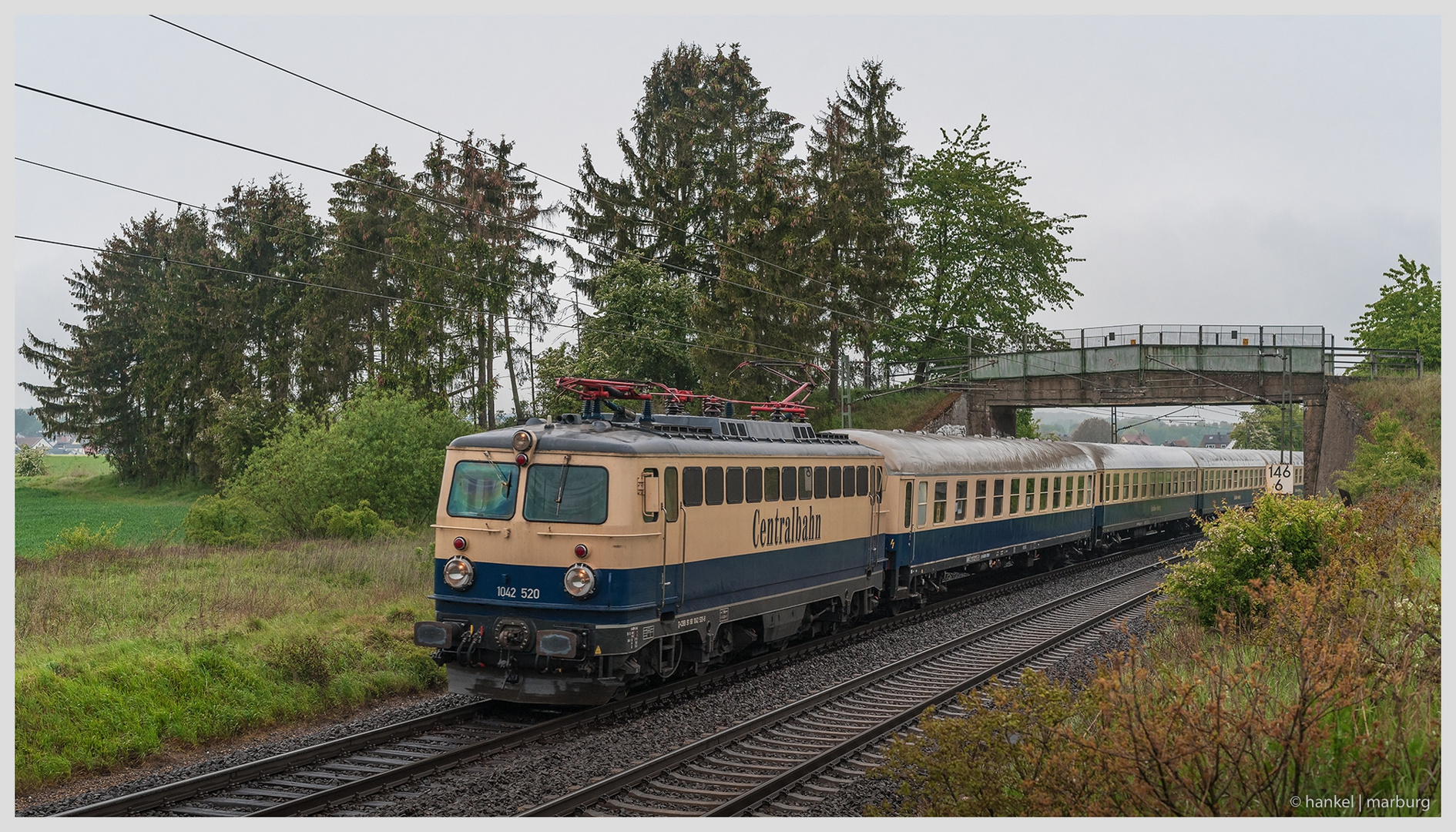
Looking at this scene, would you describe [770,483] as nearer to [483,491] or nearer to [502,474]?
[502,474]

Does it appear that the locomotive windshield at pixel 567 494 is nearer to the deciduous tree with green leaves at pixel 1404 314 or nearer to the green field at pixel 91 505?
the green field at pixel 91 505

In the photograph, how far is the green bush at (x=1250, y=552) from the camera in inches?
544

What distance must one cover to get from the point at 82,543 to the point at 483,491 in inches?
543

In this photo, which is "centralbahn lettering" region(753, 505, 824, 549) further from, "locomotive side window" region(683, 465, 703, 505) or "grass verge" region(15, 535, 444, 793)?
"grass verge" region(15, 535, 444, 793)

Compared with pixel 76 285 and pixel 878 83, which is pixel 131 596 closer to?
pixel 878 83

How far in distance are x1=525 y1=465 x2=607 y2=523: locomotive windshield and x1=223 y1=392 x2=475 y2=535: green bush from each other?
53.5 ft

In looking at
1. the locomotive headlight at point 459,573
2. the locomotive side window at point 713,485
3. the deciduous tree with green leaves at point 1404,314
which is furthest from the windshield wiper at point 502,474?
the deciduous tree with green leaves at point 1404,314

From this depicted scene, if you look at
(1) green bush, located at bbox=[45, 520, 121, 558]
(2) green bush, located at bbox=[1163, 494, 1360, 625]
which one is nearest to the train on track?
(2) green bush, located at bbox=[1163, 494, 1360, 625]

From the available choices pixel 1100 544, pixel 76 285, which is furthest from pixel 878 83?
pixel 76 285

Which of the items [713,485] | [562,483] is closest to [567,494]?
[562,483]

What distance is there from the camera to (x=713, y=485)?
43.3 feet

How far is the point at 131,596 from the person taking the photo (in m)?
15.9

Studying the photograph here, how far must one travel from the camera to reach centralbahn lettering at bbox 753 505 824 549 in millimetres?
14172

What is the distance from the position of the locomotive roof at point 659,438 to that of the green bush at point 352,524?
13.1 metres
